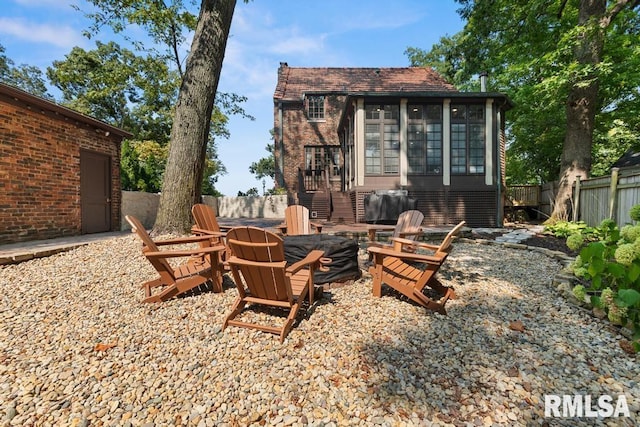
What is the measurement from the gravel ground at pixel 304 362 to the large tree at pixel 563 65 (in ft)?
28.7

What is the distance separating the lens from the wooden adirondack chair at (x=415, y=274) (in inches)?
113

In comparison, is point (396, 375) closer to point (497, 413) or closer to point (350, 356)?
point (350, 356)

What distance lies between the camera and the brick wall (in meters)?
16.5

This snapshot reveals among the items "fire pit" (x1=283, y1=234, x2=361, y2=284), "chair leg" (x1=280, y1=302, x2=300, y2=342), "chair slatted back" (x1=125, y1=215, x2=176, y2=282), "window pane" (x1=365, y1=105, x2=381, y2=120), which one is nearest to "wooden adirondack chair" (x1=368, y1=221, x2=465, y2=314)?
"fire pit" (x1=283, y1=234, x2=361, y2=284)

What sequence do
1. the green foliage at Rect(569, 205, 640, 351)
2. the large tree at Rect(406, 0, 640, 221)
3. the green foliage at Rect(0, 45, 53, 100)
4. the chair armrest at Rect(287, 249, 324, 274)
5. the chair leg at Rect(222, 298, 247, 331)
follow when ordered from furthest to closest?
the green foliage at Rect(0, 45, 53, 100) < the large tree at Rect(406, 0, 640, 221) < the chair armrest at Rect(287, 249, 324, 274) < the chair leg at Rect(222, 298, 247, 331) < the green foliage at Rect(569, 205, 640, 351)

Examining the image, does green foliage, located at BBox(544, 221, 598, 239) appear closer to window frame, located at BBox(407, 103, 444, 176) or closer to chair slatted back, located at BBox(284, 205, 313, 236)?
window frame, located at BBox(407, 103, 444, 176)

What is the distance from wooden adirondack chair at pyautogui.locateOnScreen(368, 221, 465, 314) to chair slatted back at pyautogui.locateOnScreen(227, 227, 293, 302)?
122 centimetres

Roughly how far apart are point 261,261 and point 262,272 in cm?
10

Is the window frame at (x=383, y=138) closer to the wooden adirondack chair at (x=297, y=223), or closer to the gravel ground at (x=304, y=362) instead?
the wooden adirondack chair at (x=297, y=223)

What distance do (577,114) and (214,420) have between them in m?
12.4

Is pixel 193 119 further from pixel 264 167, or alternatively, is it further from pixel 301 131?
pixel 264 167

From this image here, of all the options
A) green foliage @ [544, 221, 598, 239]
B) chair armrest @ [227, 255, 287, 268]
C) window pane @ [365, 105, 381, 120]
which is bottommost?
green foliage @ [544, 221, 598, 239]

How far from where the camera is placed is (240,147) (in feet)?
61.1

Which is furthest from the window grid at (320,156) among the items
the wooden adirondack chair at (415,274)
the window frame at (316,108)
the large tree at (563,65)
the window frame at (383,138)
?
the wooden adirondack chair at (415,274)
